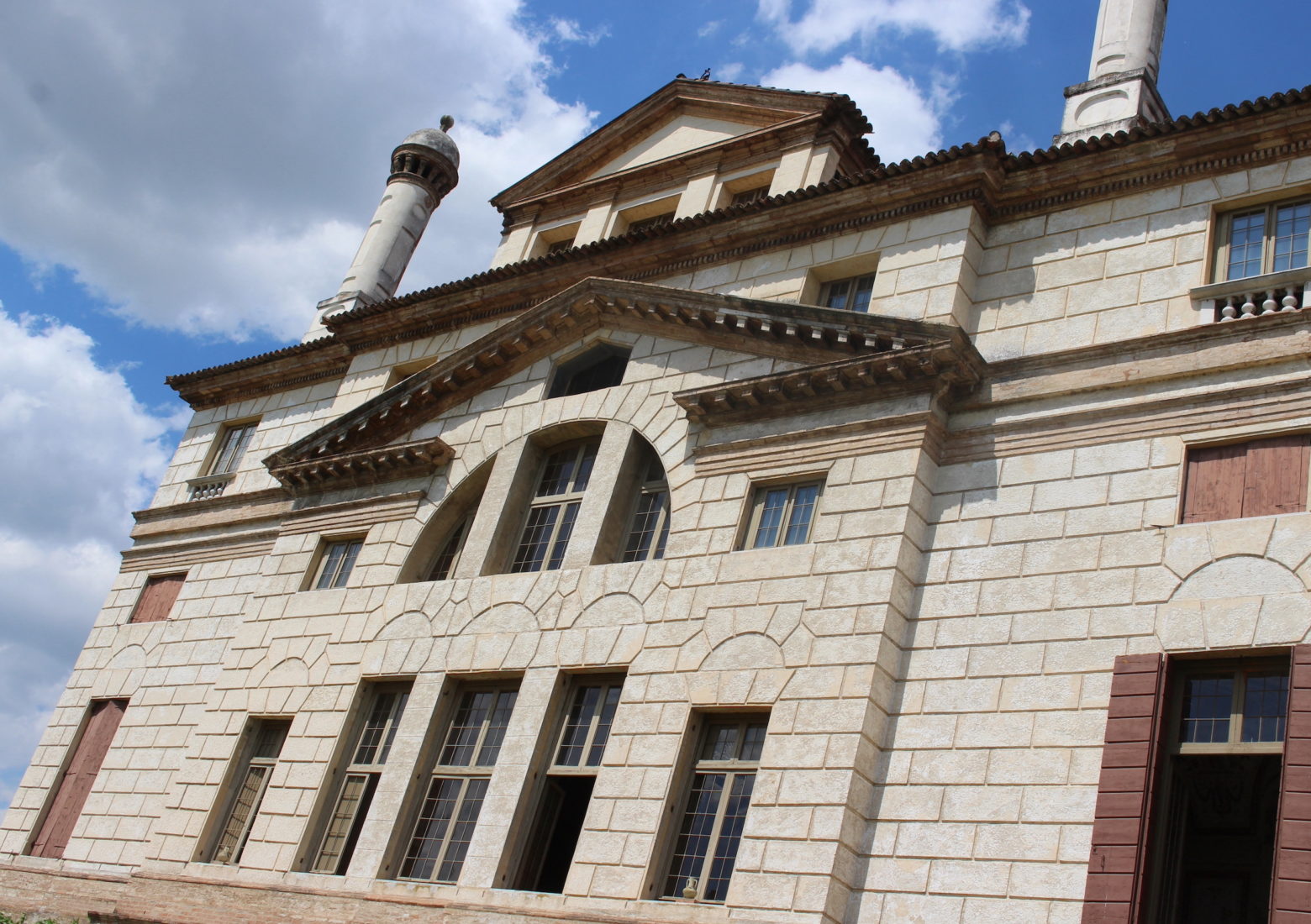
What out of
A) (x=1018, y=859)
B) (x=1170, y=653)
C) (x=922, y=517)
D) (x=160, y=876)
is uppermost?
(x=922, y=517)

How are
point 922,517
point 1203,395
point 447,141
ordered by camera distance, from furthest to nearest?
point 447,141 → point 922,517 → point 1203,395

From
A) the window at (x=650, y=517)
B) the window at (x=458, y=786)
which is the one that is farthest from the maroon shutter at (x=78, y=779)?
the window at (x=650, y=517)

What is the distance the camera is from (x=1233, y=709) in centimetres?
1380

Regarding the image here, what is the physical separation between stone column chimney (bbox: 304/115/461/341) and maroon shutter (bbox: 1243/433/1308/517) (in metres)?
20.2

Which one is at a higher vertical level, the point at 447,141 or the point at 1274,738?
the point at 447,141

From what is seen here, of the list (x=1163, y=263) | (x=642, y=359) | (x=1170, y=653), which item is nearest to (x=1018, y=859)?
(x=1170, y=653)

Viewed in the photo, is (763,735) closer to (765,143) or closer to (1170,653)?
(1170,653)

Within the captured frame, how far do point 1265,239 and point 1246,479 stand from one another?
11.7 feet

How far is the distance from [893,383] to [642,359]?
465cm

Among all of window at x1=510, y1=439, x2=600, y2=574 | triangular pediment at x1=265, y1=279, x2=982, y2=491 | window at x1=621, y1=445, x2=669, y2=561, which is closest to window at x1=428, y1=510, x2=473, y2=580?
triangular pediment at x1=265, y1=279, x2=982, y2=491

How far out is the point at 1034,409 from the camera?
17.0 meters

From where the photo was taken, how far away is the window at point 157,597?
26297 millimetres

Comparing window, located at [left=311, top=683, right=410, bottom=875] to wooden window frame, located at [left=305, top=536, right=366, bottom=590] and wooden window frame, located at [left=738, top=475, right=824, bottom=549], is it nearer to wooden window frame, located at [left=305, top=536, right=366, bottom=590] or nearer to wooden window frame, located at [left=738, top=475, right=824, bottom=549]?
wooden window frame, located at [left=305, top=536, right=366, bottom=590]

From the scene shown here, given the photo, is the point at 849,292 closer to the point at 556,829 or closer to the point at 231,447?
the point at 556,829
